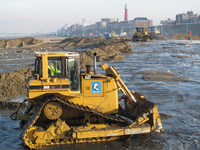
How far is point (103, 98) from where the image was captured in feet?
26.4

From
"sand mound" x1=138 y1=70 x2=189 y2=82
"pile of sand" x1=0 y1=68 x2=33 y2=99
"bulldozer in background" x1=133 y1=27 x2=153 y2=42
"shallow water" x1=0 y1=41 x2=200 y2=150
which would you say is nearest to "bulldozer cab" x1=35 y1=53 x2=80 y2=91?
"shallow water" x1=0 y1=41 x2=200 y2=150

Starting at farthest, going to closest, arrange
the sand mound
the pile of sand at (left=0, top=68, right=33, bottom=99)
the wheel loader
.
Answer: the sand mound, the pile of sand at (left=0, top=68, right=33, bottom=99), the wheel loader

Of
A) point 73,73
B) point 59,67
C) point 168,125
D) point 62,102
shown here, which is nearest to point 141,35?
point 168,125

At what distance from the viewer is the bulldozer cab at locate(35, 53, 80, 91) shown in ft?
24.1

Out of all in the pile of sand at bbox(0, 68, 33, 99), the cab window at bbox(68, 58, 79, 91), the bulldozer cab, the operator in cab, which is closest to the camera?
the bulldozer cab

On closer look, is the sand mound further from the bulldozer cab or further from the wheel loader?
the bulldozer cab

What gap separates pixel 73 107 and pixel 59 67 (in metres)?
1.39

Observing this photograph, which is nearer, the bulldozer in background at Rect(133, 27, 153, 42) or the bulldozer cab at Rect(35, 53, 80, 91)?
the bulldozer cab at Rect(35, 53, 80, 91)

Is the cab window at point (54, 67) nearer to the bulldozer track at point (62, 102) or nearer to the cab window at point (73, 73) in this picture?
the cab window at point (73, 73)

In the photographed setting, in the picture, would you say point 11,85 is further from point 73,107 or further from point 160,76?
point 160,76

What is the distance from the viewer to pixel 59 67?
24.7 feet

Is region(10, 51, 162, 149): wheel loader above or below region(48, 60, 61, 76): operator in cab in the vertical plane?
below

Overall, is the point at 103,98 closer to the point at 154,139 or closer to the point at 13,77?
the point at 154,139

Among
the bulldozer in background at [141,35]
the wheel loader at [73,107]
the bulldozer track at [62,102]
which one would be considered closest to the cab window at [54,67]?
the wheel loader at [73,107]
